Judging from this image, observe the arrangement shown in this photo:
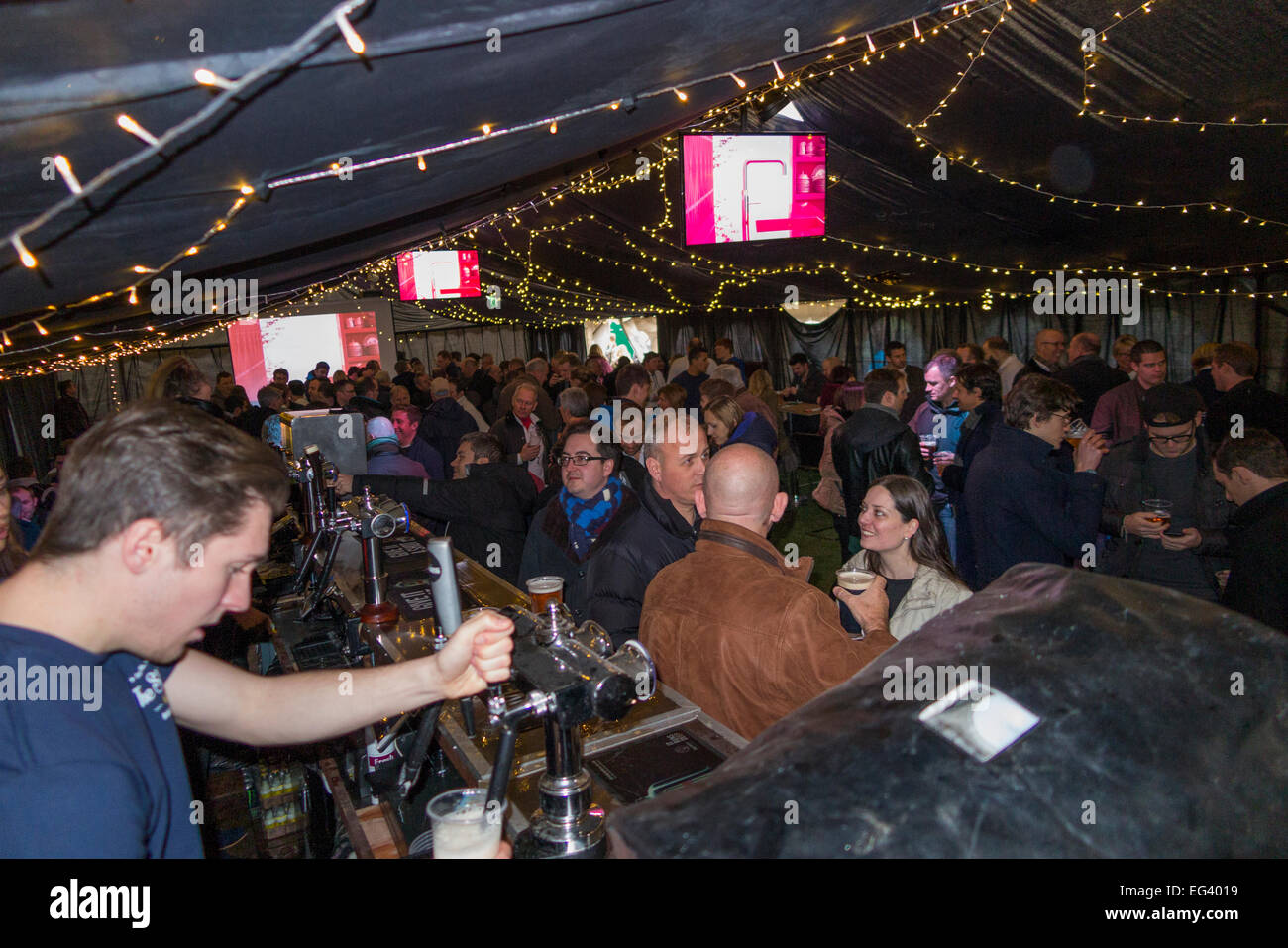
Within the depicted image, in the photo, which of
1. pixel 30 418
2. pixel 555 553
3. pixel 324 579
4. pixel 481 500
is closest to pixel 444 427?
pixel 481 500

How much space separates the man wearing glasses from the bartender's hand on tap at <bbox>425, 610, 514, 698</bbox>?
3.15 metres

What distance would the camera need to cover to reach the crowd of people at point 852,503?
2154 millimetres

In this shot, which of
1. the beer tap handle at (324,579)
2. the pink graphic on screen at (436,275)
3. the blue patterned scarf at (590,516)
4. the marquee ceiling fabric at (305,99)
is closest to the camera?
the marquee ceiling fabric at (305,99)

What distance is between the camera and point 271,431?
16.0 feet

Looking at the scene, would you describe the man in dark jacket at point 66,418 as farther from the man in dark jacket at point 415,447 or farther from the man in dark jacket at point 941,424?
the man in dark jacket at point 941,424

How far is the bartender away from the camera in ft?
3.10

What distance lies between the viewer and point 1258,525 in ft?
9.34

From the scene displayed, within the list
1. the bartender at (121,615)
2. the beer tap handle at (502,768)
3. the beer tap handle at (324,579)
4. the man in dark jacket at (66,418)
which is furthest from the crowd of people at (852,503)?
the man in dark jacket at (66,418)

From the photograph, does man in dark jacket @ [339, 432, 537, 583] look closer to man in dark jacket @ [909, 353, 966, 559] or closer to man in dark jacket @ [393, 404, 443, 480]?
man in dark jacket @ [393, 404, 443, 480]

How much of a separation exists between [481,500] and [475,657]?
8.67 feet

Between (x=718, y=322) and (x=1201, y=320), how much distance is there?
981 centimetres

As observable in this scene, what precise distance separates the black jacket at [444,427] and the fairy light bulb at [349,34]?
533cm

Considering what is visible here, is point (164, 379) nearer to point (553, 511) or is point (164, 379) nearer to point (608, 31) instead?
point (553, 511)

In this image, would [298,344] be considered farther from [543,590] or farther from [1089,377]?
[543,590]
